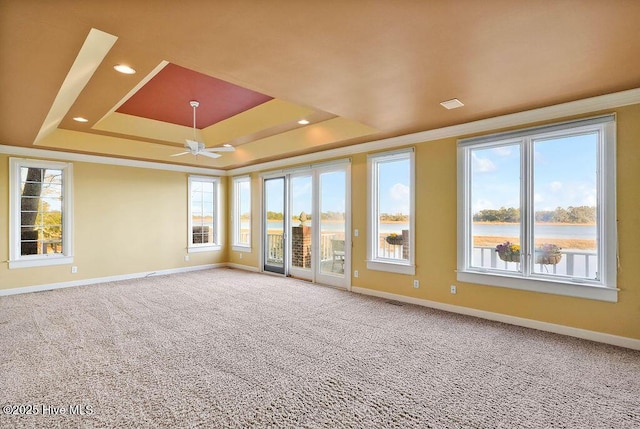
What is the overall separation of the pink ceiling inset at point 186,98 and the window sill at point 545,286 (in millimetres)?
3918

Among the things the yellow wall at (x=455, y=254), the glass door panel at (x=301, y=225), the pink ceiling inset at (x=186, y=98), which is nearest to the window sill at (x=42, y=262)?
the pink ceiling inset at (x=186, y=98)

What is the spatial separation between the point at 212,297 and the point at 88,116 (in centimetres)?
325

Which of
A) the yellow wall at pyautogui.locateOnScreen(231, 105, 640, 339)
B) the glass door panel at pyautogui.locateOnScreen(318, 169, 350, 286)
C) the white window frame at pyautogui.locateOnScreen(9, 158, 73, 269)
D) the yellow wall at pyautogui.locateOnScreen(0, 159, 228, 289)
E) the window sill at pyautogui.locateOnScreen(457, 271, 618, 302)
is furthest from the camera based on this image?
the glass door panel at pyautogui.locateOnScreen(318, 169, 350, 286)

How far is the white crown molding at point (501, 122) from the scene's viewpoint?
344 cm

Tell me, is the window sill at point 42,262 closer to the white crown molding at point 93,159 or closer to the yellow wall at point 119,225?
the yellow wall at point 119,225

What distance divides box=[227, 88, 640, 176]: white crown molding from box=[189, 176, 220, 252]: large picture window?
3.24 m

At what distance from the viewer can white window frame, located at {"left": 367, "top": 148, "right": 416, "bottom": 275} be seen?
5098 mm

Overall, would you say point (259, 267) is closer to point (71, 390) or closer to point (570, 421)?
point (71, 390)

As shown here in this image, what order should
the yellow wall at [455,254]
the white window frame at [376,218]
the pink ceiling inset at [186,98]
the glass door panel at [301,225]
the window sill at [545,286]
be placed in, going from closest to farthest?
1. the yellow wall at [455,254]
2. the window sill at [545,286]
3. the pink ceiling inset at [186,98]
4. the white window frame at [376,218]
5. the glass door panel at [301,225]

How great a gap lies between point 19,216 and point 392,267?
21.2 feet

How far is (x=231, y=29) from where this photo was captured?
221cm

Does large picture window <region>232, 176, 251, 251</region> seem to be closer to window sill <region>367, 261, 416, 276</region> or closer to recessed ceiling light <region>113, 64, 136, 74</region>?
window sill <region>367, 261, 416, 276</region>

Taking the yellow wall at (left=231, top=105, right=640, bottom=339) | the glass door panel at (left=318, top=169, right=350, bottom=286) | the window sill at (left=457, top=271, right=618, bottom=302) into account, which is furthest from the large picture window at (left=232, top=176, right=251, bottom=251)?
the window sill at (left=457, top=271, right=618, bottom=302)

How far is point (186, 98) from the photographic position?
486cm
